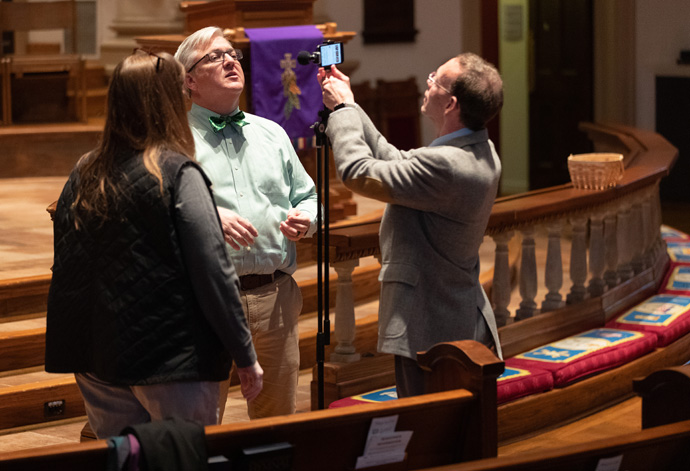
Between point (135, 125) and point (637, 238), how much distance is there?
4012 mm

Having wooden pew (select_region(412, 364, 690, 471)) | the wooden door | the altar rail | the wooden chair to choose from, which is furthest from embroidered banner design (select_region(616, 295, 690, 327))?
the wooden chair

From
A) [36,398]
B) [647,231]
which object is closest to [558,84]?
[647,231]

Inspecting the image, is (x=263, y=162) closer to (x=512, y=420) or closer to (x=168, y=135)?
(x=168, y=135)

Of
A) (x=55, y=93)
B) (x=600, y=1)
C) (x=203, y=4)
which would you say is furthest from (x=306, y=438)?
(x=600, y=1)

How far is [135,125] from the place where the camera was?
84.0 inches

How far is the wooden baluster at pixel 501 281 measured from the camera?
14.9 feet

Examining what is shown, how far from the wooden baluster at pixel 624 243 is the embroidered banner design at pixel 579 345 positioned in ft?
2.16

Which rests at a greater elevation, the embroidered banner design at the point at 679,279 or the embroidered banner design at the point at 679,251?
the embroidered banner design at the point at 679,251

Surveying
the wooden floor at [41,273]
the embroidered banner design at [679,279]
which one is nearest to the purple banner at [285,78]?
the wooden floor at [41,273]

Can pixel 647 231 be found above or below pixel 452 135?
below

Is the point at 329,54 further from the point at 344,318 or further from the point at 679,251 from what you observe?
the point at 679,251

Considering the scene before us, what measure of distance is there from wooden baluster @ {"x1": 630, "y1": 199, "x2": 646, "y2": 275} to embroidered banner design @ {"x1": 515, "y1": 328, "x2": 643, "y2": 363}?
83 centimetres

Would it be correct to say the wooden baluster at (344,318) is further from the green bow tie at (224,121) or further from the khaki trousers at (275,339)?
the green bow tie at (224,121)

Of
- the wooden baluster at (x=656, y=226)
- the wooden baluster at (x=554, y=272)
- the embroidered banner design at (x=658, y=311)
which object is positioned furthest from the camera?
Answer: the wooden baluster at (x=656, y=226)
